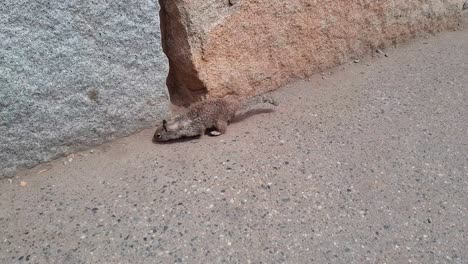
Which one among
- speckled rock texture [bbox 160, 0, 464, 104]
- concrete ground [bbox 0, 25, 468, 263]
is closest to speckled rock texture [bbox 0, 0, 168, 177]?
concrete ground [bbox 0, 25, 468, 263]

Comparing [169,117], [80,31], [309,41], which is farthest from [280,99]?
[80,31]

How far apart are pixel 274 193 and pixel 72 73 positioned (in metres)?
1.53

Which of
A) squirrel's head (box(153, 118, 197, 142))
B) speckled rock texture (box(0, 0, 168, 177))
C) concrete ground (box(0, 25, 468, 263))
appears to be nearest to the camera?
concrete ground (box(0, 25, 468, 263))

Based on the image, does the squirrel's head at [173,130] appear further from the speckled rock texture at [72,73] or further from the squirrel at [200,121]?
the speckled rock texture at [72,73]

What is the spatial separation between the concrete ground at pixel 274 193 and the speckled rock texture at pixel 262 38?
0.40m

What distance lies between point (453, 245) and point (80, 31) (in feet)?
8.28

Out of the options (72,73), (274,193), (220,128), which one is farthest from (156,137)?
(274,193)

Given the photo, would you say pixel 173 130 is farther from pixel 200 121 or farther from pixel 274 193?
pixel 274 193

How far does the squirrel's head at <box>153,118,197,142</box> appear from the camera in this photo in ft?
10.4

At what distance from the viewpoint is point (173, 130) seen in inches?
125

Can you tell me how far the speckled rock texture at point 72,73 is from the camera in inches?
104

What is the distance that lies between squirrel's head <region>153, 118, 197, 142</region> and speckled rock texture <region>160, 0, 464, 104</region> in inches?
16.9

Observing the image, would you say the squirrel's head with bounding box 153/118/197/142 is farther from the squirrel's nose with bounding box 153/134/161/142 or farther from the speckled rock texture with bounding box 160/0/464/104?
the speckled rock texture with bounding box 160/0/464/104

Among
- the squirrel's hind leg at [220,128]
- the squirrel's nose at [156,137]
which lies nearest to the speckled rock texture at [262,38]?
the squirrel's hind leg at [220,128]
